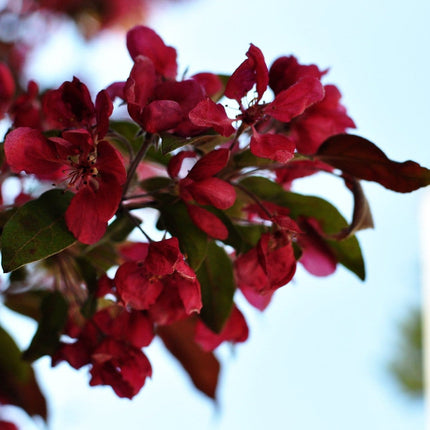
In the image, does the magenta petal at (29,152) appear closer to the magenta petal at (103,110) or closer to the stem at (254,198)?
the magenta petal at (103,110)

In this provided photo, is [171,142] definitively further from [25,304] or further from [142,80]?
[25,304]

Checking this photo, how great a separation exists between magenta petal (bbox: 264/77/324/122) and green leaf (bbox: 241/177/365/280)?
96 mm

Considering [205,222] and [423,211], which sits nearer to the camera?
[205,222]

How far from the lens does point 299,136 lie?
2.02ft

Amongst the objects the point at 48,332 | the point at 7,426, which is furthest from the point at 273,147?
the point at 7,426

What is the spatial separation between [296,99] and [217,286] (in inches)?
7.3

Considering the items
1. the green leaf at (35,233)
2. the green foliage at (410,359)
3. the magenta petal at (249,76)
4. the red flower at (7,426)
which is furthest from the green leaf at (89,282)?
the green foliage at (410,359)

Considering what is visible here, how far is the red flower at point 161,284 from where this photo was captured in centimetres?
49

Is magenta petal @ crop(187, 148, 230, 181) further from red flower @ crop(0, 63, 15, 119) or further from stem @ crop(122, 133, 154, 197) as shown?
red flower @ crop(0, 63, 15, 119)

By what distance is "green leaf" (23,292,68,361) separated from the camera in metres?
0.63

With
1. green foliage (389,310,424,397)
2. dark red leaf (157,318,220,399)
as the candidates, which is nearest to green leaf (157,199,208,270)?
dark red leaf (157,318,220,399)

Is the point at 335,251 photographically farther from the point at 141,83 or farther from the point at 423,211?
the point at 423,211

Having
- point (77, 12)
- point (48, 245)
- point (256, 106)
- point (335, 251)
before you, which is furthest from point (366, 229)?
point (77, 12)

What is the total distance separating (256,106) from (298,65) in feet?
0.22
